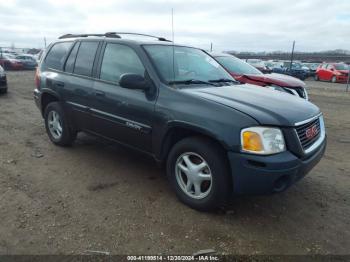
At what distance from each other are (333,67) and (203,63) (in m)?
22.5

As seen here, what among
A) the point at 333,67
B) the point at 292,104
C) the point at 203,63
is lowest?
the point at 333,67

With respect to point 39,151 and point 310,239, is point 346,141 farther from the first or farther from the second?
point 39,151

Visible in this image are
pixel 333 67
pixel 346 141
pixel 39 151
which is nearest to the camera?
pixel 39 151

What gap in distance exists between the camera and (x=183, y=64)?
14.1 feet

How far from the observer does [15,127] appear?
6797 millimetres

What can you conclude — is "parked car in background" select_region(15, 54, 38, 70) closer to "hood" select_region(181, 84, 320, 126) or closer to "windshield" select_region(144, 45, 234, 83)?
"windshield" select_region(144, 45, 234, 83)

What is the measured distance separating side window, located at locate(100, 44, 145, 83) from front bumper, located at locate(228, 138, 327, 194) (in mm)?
1636

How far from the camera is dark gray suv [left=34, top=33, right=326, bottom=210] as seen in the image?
3139mm

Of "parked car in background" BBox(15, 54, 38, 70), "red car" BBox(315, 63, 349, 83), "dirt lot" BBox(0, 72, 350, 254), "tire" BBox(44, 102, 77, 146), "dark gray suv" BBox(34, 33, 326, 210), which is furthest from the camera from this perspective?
"parked car in background" BBox(15, 54, 38, 70)

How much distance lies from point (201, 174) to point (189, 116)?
0.61 meters

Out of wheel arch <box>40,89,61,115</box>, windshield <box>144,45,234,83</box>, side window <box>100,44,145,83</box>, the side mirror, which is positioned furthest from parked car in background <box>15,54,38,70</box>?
the side mirror

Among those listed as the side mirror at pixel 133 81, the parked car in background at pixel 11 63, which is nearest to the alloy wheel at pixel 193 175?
the side mirror at pixel 133 81

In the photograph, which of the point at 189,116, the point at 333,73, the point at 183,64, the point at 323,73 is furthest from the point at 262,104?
the point at 323,73

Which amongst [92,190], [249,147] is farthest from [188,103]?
[92,190]
